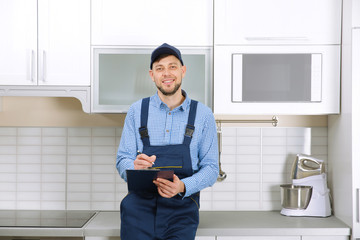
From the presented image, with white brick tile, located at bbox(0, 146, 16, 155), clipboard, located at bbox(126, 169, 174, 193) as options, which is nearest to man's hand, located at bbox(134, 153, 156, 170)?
clipboard, located at bbox(126, 169, 174, 193)

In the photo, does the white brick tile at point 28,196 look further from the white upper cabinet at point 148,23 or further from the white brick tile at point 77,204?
the white upper cabinet at point 148,23

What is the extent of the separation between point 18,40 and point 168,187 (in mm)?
1177

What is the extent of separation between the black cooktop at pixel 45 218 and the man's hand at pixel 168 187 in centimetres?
60

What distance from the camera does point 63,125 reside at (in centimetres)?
248

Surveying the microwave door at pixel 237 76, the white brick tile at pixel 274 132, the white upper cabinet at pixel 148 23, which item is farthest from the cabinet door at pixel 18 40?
the white brick tile at pixel 274 132

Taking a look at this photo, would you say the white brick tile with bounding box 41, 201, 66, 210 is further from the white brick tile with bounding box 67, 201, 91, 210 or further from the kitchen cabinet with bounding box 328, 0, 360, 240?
the kitchen cabinet with bounding box 328, 0, 360, 240

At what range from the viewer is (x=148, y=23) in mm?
2143

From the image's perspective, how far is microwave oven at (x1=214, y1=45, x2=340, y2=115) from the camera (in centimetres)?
214

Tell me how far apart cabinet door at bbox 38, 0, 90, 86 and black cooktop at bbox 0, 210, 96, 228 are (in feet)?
2.45

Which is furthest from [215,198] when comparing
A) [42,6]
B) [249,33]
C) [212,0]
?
[42,6]

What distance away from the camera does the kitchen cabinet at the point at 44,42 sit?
6.98 ft

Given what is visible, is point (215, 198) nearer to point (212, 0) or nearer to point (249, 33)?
point (249, 33)

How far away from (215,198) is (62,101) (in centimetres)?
113

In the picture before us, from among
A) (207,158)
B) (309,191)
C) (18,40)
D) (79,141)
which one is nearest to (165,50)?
(207,158)
